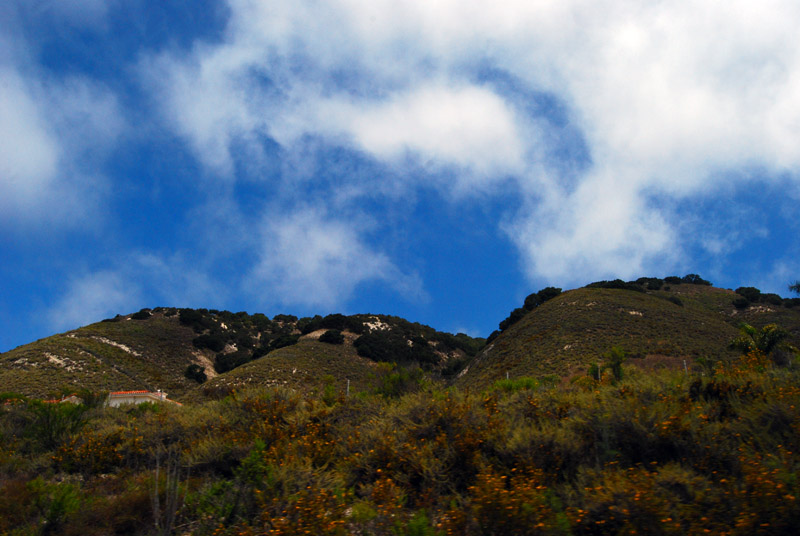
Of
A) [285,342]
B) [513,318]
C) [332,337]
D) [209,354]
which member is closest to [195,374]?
[209,354]

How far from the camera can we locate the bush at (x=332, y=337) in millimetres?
57781

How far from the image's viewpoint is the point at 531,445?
6426mm

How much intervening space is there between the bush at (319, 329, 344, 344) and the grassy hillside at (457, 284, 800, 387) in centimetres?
1781

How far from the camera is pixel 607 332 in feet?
133

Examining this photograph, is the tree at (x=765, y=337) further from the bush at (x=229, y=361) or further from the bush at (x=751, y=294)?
the bush at (x=229, y=361)

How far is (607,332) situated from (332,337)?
31512mm

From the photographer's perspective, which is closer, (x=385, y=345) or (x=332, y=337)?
(x=332, y=337)

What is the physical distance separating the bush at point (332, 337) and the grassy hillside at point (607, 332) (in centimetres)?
1781

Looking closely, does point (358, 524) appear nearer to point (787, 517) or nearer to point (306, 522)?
point (306, 522)

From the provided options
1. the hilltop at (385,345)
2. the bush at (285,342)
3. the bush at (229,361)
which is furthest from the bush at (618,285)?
the bush at (229,361)

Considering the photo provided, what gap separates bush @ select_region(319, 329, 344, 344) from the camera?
57.8 metres

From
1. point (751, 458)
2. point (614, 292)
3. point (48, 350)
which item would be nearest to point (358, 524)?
point (751, 458)

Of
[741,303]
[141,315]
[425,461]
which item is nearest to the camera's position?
[425,461]

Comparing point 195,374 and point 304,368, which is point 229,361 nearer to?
point 195,374
